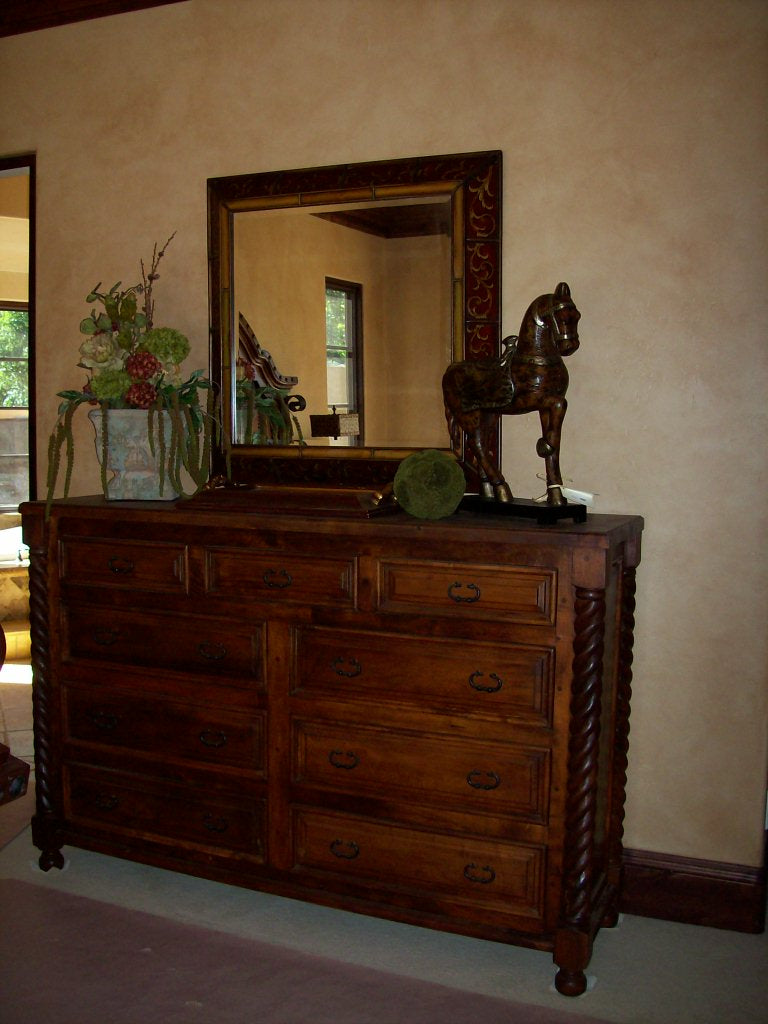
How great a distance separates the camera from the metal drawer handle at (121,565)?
100.0 inches

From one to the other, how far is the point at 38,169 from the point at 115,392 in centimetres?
116

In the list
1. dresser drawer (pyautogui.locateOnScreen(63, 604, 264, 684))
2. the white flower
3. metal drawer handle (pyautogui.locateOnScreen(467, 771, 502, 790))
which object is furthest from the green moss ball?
the white flower

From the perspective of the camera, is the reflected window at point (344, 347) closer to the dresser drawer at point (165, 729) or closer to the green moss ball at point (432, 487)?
the green moss ball at point (432, 487)

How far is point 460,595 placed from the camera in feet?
7.08

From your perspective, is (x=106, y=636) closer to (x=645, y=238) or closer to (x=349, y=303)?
(x=349, y=303)

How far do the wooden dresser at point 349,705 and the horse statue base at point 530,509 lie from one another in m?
0.06

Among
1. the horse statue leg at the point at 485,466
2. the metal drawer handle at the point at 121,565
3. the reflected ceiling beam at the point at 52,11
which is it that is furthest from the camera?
the reflected ceiling beam at the point at 52,11

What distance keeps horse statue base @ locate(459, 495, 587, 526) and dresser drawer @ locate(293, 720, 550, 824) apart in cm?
56

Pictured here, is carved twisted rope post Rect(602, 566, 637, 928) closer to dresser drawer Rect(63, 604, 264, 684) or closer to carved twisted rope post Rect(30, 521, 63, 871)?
dresser drawer Rect(63, 604, 264, 684)

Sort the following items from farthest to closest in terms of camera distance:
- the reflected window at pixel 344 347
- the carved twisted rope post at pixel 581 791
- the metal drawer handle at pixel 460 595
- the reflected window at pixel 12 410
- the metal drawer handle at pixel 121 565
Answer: the reflected window at pixel 12 410 → the reflected window at pixel 344 347 → the metal drawer handle at pixel 121 565 → the metal drawer handle at pixel 460 595 → the carved twisted rope post at pixel 581 791

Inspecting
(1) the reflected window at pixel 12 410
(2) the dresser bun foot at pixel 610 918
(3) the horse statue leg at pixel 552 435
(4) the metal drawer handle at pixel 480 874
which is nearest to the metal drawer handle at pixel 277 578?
(3) the horse statue leg at pixel 552 435

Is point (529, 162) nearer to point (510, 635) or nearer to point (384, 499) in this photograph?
point (384, 499)

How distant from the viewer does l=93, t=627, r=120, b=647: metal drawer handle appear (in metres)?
2.59

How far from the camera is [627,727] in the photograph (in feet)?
7.99
